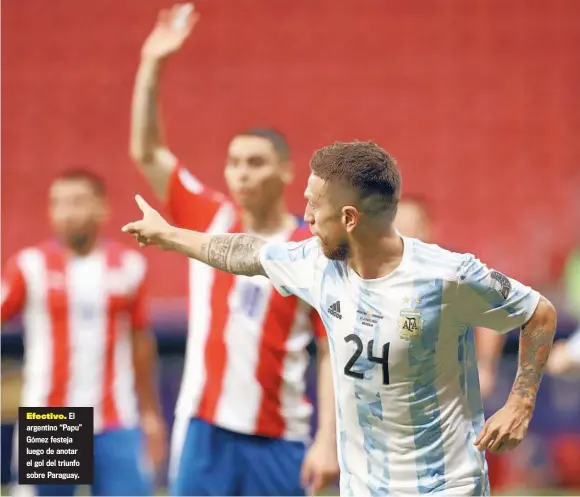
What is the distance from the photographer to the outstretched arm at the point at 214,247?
3064 mm

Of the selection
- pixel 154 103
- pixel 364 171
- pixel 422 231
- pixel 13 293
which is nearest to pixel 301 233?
pixel 154 103

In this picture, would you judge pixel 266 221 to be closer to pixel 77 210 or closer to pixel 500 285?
pixel 77 210

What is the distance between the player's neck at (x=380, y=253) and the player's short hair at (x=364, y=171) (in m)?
0.08

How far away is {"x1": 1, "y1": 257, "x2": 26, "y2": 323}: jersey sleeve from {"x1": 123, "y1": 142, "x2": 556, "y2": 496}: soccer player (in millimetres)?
1847

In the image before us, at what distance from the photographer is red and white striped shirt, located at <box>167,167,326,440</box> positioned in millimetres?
3953

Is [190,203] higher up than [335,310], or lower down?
higher up

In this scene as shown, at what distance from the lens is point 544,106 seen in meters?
8.12

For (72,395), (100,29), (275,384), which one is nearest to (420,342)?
(275,384)

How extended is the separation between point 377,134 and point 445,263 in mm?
5447

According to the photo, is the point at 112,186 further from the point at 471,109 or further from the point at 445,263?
the point at 445,263

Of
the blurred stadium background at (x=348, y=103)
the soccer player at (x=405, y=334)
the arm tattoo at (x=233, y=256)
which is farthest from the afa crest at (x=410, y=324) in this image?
the blurred stadium background at (x=348, y=103)

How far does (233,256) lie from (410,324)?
57 cm

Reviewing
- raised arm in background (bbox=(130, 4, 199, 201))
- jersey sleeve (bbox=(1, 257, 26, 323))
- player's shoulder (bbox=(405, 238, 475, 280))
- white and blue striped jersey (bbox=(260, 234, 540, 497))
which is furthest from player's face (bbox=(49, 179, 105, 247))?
player's shoulder (bbox=(405, 238, 475, 280))

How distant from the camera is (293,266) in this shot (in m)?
3.08
